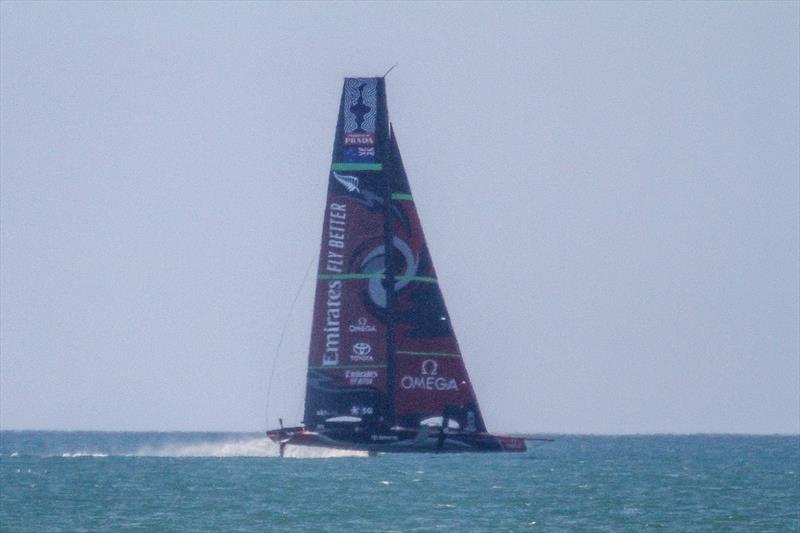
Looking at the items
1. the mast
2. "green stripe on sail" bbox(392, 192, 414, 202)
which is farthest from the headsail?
"green stripe on sail" bbox(392, 192, 414, 202)

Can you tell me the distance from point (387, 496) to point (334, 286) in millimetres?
13894

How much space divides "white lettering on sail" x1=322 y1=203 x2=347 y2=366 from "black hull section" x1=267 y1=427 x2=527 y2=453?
89.3 inches

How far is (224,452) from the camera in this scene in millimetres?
131125

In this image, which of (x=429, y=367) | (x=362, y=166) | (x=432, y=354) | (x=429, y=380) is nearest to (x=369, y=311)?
(x=432, y=354)

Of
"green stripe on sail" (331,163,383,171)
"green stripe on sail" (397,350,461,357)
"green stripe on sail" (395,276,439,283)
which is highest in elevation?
"green stripe on sail" (331,163,383,171)

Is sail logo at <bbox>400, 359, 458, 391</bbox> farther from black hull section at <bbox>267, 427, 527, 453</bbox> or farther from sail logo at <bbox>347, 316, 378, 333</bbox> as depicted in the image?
sail logo at <bbox>347, 316, 378, 333</bbox>

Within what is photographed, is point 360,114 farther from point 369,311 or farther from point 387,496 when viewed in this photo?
point 387,496

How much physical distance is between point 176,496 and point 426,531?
1881 cm

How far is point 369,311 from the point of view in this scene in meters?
54.5

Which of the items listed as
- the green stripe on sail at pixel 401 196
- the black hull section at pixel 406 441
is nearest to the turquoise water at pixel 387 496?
the black hull section at pixel 406 441

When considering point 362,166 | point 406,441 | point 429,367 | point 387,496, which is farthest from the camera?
point 387,496

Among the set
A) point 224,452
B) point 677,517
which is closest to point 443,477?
point 677,517

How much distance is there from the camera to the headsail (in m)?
54.3

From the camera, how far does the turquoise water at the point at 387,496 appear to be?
172ft
